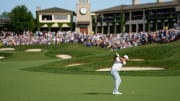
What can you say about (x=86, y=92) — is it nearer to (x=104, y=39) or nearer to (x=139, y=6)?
(x=104, y=39)

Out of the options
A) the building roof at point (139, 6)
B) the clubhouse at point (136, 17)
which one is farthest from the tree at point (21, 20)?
the building roof at point (139, 6)

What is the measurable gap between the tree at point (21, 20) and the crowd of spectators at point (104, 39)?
4153cm

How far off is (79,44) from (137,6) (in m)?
47.3

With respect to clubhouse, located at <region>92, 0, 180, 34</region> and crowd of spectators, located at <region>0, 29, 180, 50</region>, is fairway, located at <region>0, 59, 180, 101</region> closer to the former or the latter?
crowd of spectators, located at <region>0, 29, 180, 50</region>

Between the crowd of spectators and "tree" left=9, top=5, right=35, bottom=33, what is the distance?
4153cm

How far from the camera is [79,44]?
64250 mm

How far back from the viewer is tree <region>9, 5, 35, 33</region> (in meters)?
114

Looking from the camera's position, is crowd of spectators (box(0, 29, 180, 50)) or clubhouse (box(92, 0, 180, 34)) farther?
clubhouse (box(92, 0, 180, 34))

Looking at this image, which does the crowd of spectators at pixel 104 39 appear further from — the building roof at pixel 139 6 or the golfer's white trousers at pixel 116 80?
the building roof at pixel 139 6

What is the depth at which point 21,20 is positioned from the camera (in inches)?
4550

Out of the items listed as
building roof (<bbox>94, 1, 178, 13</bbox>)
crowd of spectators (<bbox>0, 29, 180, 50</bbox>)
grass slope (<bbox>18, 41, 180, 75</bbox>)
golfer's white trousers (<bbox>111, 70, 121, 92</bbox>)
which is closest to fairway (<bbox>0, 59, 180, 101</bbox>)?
golfer's white trousers (<bbox>111, 70, 121, 92</bbox>)

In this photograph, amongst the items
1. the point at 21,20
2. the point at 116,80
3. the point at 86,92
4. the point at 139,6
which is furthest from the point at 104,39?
the point at 21,20

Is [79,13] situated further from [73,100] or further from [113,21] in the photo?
[73,100]

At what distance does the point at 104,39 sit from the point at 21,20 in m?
58.2
